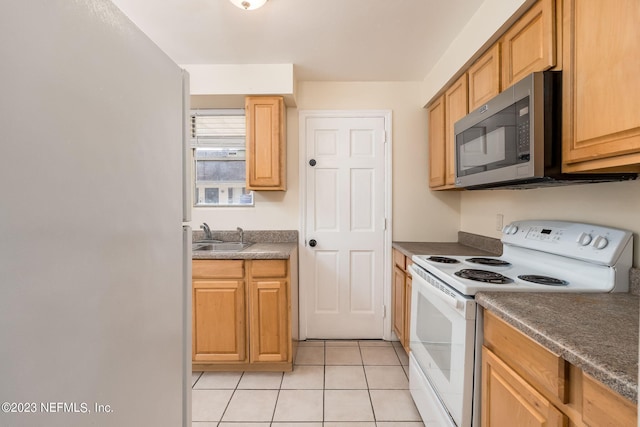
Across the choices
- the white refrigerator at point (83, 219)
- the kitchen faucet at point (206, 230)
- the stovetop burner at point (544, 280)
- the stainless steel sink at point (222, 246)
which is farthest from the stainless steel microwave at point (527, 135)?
the kitchen faucet at point (206, 230)

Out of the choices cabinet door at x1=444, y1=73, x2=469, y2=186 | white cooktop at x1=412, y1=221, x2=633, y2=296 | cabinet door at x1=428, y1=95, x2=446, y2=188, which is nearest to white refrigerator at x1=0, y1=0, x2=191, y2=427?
white cooktop at x1=412, y1=221, x2=633, y2=296

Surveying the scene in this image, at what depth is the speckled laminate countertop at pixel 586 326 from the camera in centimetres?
66

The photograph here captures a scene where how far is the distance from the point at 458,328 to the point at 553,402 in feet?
1.44

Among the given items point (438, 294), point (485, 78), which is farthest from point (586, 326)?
point (485, 78)

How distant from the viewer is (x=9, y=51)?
1.18 ft

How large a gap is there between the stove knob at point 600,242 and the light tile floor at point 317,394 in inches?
51.6

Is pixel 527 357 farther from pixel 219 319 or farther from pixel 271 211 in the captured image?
pixel 271 211

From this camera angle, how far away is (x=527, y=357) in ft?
3.02

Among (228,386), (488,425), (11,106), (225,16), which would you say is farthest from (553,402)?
(225,16)

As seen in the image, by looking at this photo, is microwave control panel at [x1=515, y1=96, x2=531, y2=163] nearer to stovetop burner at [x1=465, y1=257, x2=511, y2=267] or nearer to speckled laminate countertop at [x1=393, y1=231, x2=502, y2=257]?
stovetop burner at [x1=465, y1=257, x2=511, y2=267]

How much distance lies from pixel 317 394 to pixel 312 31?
2438mm

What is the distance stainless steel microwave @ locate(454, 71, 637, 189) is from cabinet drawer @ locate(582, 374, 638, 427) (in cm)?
77

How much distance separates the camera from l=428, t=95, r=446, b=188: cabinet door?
93.5 inches

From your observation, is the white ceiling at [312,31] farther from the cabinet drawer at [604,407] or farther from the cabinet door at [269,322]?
the cabinet drawer at [604,407]
